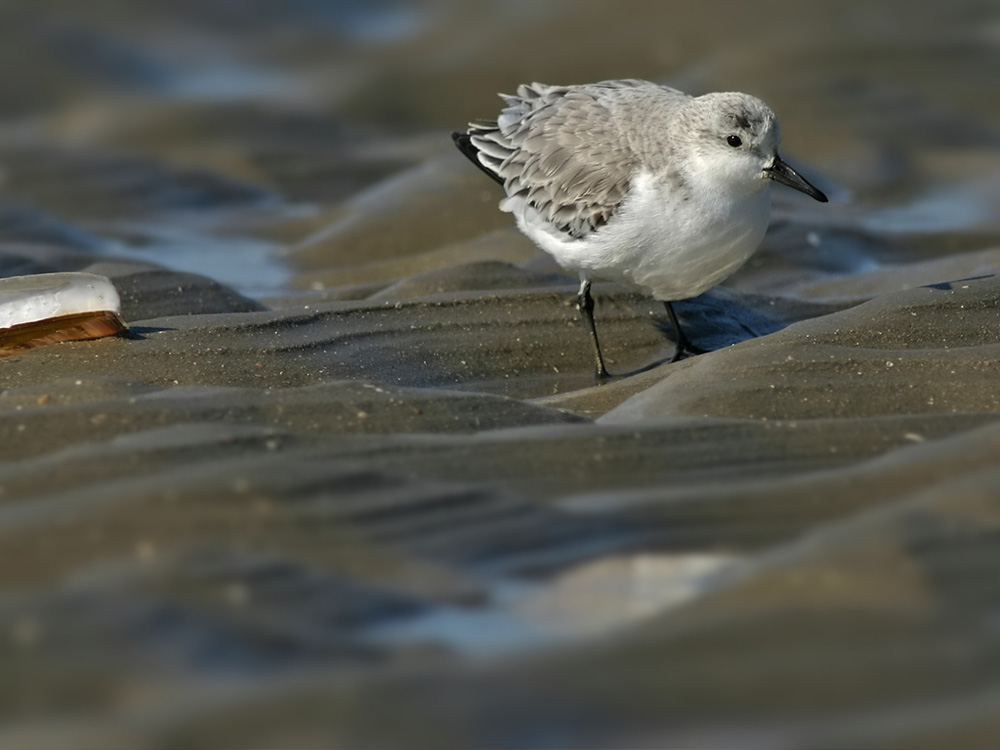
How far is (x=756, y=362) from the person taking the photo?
422 cm

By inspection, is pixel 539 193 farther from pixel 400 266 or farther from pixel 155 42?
pixel 155 42

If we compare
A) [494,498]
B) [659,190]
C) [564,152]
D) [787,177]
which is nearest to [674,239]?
[659,190]

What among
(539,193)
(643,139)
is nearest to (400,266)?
(539,193)

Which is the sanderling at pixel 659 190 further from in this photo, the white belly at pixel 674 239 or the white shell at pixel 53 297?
the white shell at pixel 53 297

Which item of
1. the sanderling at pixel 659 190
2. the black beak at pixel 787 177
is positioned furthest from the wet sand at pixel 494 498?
the black beak at pixel 787 177

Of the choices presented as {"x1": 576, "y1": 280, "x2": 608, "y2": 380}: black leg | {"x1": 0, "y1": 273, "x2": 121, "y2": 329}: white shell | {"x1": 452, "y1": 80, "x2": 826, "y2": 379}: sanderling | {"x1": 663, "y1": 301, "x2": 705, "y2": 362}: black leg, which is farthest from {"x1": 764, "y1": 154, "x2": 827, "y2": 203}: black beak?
{"x1": 0, "y1": 273, "x2": 121, "y2": 329}: white shell

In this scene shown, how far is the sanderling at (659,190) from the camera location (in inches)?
195

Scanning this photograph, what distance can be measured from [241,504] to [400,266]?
4053mm

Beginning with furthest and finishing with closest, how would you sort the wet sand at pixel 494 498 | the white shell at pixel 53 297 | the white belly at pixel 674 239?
the white belly at pixel 674 239 → the white shell at pixel 53 297 → the wet sand at pixel 494 498

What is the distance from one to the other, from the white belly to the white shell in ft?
6.06

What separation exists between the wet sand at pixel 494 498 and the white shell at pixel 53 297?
0.45 feet

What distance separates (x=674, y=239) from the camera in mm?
4965

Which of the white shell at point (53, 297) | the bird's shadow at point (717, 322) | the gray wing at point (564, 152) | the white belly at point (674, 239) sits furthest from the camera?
the bird's shadow at point (717, 322)

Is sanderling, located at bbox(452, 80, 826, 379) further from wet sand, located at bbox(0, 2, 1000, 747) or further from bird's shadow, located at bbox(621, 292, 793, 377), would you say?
wet sand, located at bbox(0, 2, 1000, 747)
